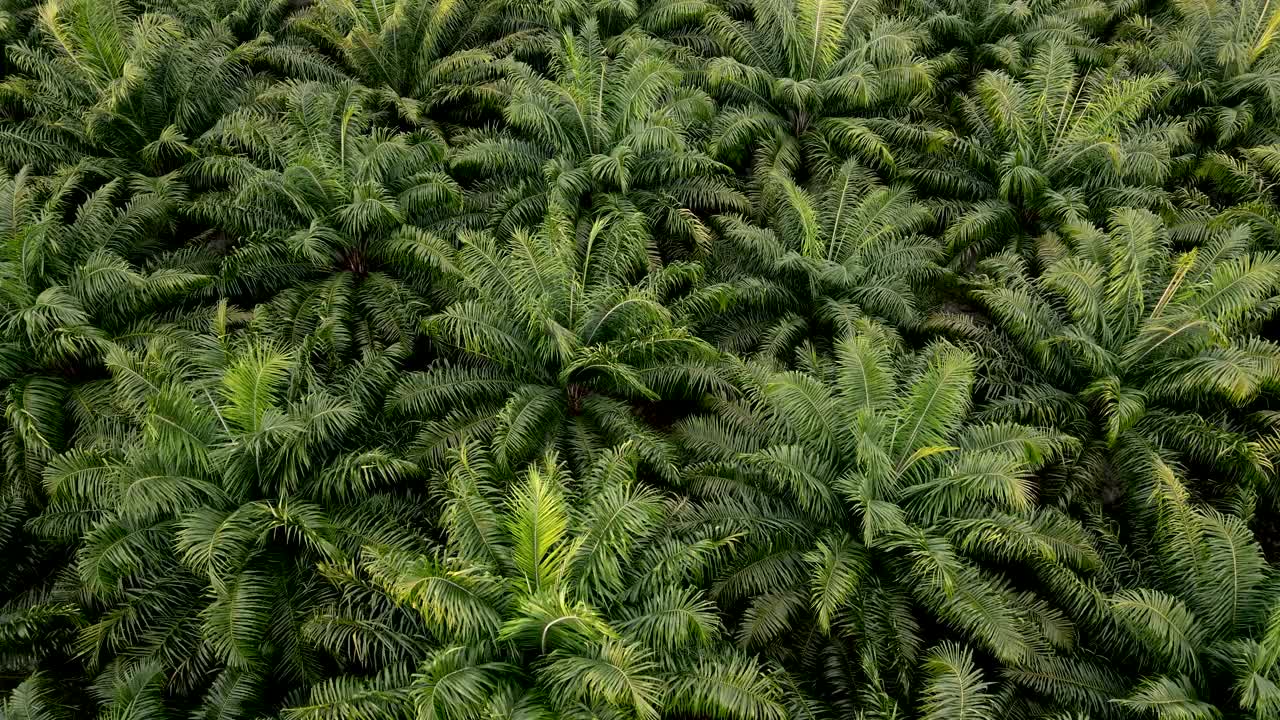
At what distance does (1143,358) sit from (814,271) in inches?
133

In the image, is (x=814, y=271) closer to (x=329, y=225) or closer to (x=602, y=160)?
(x=602, y=160)

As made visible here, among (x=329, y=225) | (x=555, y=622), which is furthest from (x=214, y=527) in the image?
(x=329, y=225)

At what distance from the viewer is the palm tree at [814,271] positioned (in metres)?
8.77

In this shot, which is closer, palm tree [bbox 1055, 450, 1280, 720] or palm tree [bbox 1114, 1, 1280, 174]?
palm tree [bbox 1055, 450, 1280, 720]

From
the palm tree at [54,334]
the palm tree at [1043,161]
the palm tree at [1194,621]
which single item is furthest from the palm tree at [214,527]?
the palm tree at [1043,161]

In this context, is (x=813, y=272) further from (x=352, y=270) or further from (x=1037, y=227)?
(x=352, y=270)

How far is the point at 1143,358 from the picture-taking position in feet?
26.0

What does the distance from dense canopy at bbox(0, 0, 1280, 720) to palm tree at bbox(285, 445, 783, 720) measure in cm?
4

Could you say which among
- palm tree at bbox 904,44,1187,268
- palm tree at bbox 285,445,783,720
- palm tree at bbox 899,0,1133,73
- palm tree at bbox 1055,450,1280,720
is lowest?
palm tree at bbox 1055,450,1280,720

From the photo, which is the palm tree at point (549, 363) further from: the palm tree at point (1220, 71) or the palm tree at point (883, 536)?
the palm tree at point (1220, 71)

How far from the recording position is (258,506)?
6426mm

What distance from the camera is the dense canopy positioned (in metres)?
6.05

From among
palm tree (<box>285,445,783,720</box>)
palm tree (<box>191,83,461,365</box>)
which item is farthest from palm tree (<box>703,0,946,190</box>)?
palm tree (<box>285,445,783,720</box>)

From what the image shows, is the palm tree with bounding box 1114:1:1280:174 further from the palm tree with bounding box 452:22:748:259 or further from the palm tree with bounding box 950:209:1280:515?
the palm tree with bounding box 452:22:748:259
